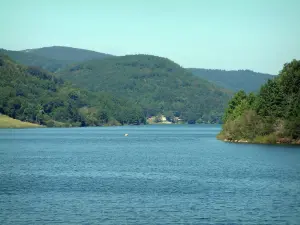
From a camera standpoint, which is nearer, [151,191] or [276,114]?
[151,191]

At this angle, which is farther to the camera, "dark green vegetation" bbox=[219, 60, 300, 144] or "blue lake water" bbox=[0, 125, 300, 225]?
"dark green vegetation" bbox=[219, 60, 300, 144]

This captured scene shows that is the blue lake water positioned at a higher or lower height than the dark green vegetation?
lower

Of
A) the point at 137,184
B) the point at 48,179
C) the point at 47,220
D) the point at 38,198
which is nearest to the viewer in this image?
the point at 47,220

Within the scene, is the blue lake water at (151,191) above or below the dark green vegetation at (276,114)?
below

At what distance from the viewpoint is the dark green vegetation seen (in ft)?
479

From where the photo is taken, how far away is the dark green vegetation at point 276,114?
145875 millimetres

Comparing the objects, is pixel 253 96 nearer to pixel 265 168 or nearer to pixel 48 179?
pixel 265 168

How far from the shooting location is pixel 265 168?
9569cm

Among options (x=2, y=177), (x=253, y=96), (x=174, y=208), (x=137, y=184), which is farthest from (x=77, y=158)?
(x=253, y=96)

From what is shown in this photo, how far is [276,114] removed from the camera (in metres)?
151

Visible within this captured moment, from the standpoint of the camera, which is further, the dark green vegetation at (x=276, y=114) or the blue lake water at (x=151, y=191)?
the dark green vegetation at (x=276, y=114)

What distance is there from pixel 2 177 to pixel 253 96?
113m

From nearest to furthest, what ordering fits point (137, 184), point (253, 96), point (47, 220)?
point (47, 220) < point (137, 184) < point (253, 96)

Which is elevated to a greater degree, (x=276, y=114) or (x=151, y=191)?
(x=276, y=114)
